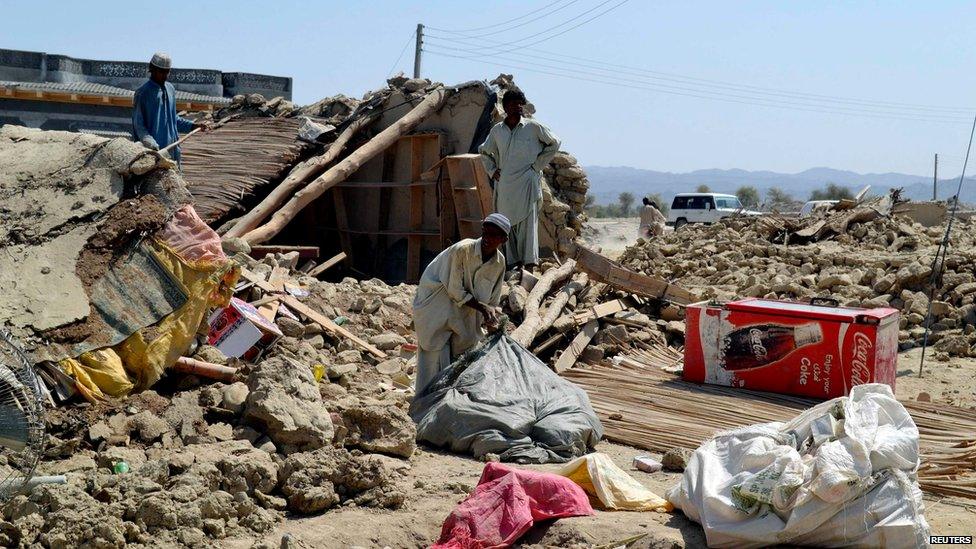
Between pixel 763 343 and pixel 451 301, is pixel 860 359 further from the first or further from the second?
pixel 451 301

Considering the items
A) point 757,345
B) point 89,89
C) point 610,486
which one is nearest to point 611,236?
point 89,89

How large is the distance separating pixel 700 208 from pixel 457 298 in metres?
25.4

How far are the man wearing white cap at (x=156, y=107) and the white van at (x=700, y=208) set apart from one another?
23.1m

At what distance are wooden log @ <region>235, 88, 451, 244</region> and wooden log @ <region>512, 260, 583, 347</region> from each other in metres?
2.54

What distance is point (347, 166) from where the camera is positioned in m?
10.5

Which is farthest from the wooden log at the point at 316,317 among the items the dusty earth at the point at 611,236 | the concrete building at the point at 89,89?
the dusty earth at the point at 611,236

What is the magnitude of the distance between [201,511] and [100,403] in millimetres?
1314

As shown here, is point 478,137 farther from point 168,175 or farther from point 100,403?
point 100,403

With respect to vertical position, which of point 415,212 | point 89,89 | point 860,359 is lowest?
point 860,359

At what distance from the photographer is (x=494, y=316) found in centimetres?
603

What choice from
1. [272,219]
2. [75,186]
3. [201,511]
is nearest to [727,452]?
[201,511]

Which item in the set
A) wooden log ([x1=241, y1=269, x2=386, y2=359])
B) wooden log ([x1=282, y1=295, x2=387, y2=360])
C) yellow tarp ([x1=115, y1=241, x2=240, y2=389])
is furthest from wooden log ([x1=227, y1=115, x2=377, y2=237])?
yellow tarp ([x1=115, y1=241, x2=240, y2=389])

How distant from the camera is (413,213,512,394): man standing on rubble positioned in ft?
19.6

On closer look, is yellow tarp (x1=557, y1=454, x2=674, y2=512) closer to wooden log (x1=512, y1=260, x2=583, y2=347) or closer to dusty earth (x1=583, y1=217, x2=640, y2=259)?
wooden log (x1=512, y1=260, x2=583, y2=347)
